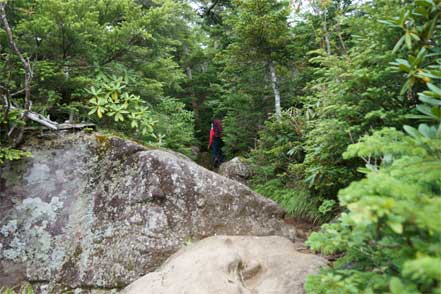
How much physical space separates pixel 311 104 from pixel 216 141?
4.48 meters

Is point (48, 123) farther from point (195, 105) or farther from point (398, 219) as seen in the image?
point (195, 105)

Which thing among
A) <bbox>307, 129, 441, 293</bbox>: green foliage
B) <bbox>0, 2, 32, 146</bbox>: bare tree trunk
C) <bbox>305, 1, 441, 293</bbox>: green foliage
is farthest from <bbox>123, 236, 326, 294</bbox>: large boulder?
<bbox>0, 2, 32, 146</bbox>: bare tree trunk

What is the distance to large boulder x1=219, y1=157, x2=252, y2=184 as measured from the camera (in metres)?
8.29

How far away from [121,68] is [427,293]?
5.40 metres

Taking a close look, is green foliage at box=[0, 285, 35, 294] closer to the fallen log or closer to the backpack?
the fallen log

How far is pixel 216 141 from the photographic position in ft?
33.8

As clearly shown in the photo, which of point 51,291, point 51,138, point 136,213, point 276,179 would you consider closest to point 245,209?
point 136,213

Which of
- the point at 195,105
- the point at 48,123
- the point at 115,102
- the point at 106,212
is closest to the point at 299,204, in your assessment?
the point at 106,212

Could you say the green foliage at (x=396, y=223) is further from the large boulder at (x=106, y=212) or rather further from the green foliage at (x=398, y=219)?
the large boulder at (x=106, y=212)

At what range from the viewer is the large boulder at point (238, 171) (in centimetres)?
829

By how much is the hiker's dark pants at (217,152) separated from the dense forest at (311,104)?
0.26 metres

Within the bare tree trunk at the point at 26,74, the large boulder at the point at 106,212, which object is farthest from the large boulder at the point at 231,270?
the bare tree trunk at the point at 26,74

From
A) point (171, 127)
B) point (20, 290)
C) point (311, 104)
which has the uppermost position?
point (311, 104)

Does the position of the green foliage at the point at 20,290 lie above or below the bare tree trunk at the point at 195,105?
below
